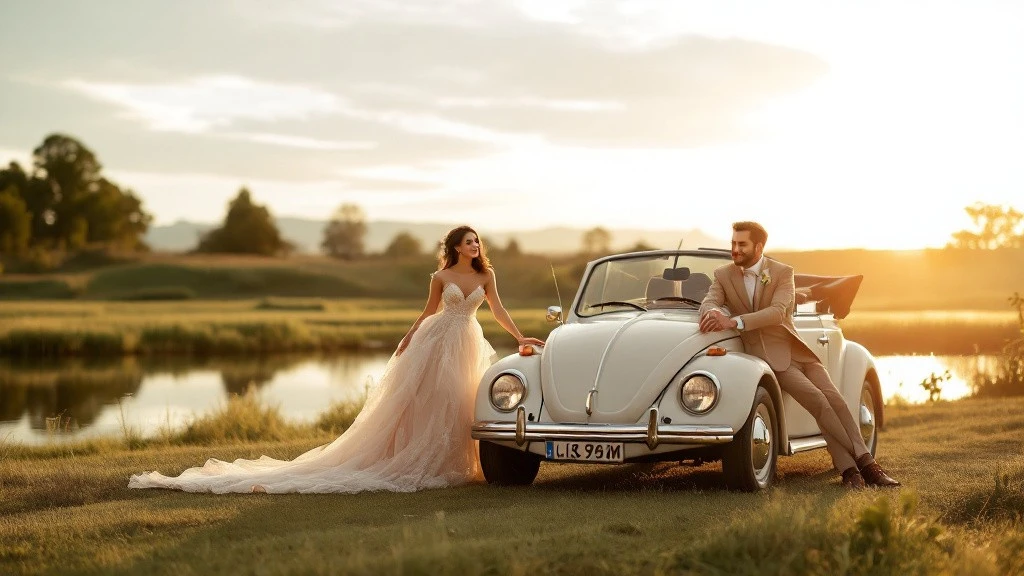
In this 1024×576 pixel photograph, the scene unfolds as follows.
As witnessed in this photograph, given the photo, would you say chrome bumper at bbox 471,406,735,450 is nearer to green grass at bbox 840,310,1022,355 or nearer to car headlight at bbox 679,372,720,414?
car headlight at bbox 679,372,720,414

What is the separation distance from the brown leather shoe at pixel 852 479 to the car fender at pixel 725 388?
3.98ft

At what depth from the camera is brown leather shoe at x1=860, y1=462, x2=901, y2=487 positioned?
8.52 metres

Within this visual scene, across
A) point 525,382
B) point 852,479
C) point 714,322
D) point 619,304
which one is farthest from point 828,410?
point 525,382

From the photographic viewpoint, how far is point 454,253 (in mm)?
9891

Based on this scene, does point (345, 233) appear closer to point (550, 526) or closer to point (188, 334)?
point (188, 334)

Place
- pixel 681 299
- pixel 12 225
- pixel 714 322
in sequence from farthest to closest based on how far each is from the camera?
pixel 12 225
pixel 681 299
pixel 714 322

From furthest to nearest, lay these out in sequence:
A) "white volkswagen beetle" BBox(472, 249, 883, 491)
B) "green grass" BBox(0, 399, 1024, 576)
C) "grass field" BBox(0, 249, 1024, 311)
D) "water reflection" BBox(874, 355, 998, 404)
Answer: "grass field" BBox(0, 249, 1024, 311), "water reflection" BBox(874, 355, 998, 404), "white volkswagen beetle" BBox(472, 249, 883, 491), "green grass" BBox(0, 399, 1024, 576)

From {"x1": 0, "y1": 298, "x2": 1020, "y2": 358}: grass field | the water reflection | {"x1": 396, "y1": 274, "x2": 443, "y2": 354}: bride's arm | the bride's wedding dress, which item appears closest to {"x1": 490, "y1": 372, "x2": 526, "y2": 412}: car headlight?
the bride's wedding dress

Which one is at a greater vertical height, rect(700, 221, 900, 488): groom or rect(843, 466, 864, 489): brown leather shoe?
rect(700, 221, 900, 488): groom

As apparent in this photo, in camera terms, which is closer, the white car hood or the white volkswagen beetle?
the white volkswagen beetle

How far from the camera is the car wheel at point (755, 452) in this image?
Result: 7625 millimetres

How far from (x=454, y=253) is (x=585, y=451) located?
2848 mm

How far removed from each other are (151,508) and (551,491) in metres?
2.92

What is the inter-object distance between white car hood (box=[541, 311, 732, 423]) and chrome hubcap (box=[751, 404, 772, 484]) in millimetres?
668
